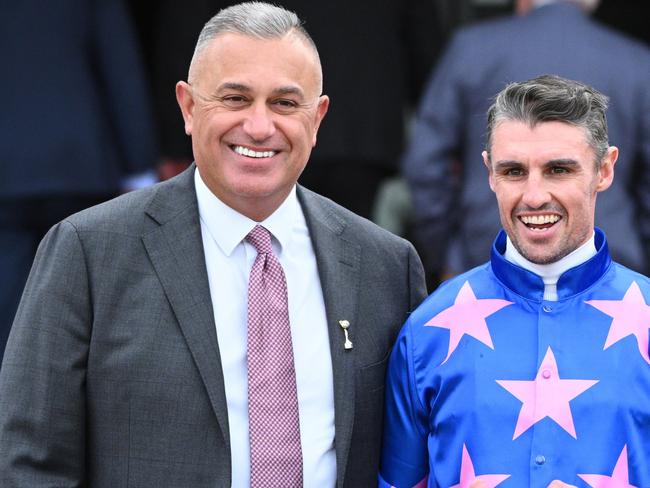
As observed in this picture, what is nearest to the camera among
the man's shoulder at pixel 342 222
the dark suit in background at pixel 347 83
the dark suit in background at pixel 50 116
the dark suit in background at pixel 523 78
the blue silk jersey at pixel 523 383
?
the blue silk jersey at pixel 523 383

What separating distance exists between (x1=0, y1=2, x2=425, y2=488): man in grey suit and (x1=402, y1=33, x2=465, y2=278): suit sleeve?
2.06 metres

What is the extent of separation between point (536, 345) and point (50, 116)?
3051mm

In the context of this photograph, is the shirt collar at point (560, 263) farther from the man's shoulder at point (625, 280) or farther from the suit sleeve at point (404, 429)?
the suit sleeve at point (404, 429)

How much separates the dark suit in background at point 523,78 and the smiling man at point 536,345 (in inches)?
77.0

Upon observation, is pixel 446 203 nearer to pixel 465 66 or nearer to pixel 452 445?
pixel 465 66

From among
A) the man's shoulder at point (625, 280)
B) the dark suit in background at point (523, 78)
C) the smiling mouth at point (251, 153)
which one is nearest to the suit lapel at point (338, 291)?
the smiling mouth at point (251, 153)

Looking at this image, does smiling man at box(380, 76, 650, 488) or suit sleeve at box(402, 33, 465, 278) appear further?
suit sleeve at box(402, 33, 465, 278)

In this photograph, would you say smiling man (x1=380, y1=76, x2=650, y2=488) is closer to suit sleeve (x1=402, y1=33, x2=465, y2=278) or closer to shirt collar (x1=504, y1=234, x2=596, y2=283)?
shirt collar (x1=504, y1=234, x2=596, y2=283)

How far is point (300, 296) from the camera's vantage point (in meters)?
3.82

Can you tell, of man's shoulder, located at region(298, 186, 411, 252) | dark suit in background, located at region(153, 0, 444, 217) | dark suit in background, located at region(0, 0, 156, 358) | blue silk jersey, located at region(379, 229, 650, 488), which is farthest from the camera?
dark suit in background, located at region(153, 0, 444, 217)

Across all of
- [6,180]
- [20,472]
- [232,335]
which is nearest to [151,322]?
[232,335]

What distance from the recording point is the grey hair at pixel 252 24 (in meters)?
3.72

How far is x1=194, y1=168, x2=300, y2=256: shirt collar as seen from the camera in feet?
12.4

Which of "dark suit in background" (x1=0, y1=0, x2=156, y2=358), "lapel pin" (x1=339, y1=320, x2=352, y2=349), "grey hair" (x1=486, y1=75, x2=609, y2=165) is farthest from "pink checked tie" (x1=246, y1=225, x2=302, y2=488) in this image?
"dark suit in background" (x1=0, y1=0, x2=156, y2=358)
